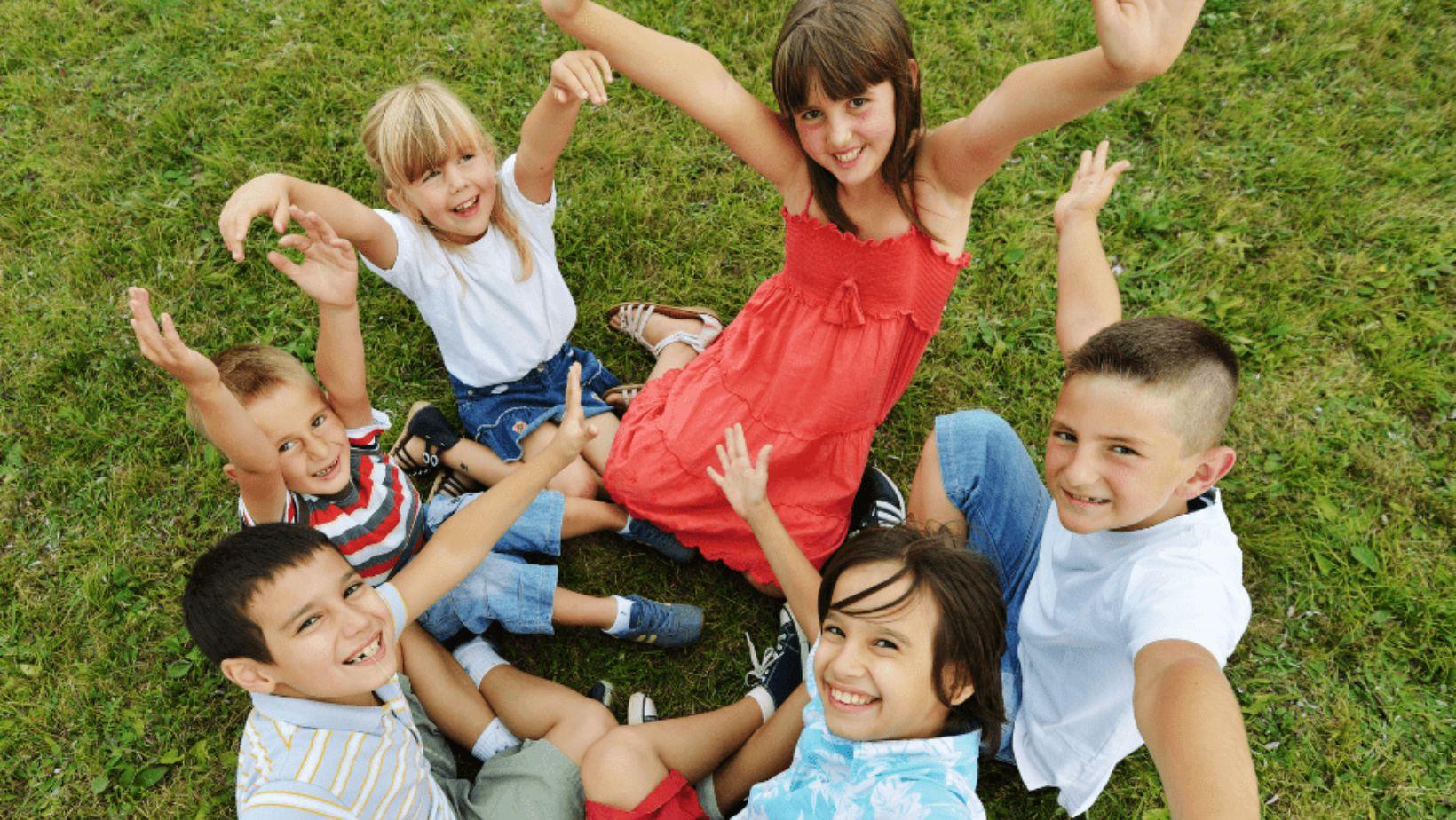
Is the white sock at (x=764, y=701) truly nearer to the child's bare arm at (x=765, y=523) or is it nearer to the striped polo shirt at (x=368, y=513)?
the child's bare arm at (x=765, y=523)

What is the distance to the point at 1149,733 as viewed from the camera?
2008 mm

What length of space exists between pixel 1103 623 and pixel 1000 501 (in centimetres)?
69

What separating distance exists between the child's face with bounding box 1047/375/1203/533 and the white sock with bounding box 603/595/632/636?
1.72m

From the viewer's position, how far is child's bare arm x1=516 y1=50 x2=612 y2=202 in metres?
2.91

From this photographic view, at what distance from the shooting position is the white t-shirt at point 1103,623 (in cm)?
216

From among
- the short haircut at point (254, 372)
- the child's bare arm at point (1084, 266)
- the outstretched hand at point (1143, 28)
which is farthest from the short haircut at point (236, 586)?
the outstretched hand at point (1143, 28)

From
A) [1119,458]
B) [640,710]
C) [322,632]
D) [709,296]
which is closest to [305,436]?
[322,632]

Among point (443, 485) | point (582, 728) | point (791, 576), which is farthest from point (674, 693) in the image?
point (443, 485)

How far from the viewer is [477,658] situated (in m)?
3.41

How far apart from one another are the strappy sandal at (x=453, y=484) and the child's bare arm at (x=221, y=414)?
92 centimetres

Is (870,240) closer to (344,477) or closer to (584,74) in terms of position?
(584,74)

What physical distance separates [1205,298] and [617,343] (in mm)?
2653

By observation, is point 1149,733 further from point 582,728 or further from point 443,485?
point 443,485

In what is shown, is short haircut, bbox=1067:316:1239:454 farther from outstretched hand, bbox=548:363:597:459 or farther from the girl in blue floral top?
outstretched hand, bbox=548:363:597:459
